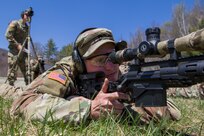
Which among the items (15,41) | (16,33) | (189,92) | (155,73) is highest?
(16,33)

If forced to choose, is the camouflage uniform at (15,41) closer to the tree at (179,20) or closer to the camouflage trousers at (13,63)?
the camouflage trousers at (13,63)

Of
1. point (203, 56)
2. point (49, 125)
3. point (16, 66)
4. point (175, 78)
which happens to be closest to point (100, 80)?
point (49, 125)

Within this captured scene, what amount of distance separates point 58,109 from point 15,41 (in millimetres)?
6865

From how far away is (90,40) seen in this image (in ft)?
11.1

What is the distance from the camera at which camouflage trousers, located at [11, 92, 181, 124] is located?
2.68 meters

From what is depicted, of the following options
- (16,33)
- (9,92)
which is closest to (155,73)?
(9,92)

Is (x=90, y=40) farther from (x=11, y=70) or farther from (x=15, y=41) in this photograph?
(x=11, y=70)

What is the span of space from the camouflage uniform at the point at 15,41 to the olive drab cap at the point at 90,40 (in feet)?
20.2

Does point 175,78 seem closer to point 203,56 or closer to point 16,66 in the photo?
point 203,56

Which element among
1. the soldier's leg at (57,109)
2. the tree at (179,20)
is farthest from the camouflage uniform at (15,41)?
the tree at (179,20)

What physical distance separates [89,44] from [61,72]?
0.40m

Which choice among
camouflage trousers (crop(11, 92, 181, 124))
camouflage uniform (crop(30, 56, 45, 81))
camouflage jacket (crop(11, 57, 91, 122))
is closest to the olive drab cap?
camouflage jacket (crop(11, 57, 91, 122))

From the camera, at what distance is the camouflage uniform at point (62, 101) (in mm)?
2712

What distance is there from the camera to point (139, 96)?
262 centimetres
